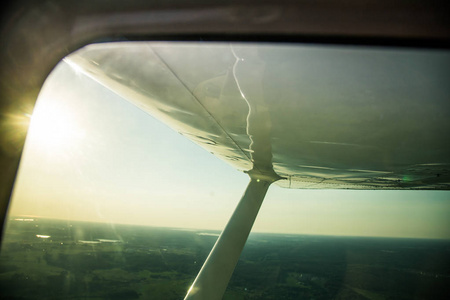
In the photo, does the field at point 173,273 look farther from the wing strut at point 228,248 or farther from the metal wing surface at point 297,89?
the metal wing surface at point 297,89

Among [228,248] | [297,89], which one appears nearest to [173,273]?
[228,248]

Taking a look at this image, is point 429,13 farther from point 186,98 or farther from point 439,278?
point 439,278

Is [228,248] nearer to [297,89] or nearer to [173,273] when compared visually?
[297,89]

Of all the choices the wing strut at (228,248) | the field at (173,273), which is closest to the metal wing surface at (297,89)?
the wing strut at (228,248)

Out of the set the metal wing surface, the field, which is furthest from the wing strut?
the field

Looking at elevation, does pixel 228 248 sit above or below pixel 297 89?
below

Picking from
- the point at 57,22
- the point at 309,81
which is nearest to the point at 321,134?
the point at 309,81
